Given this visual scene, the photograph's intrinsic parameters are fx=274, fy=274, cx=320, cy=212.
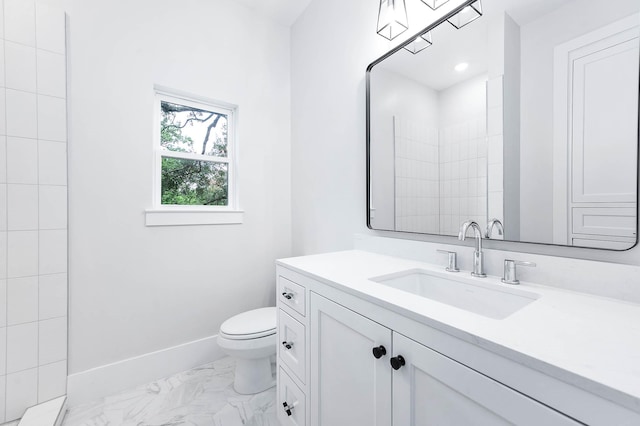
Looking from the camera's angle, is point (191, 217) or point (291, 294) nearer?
point (291, 294)

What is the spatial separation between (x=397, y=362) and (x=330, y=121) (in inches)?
62.8

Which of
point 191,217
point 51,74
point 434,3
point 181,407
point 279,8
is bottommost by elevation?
point 181,407

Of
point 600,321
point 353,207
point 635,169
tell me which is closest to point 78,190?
point 353,207

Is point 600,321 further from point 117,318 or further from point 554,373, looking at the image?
point 117,318

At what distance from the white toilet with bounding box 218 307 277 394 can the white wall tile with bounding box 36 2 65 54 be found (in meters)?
1.84

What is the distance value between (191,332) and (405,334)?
1.78 metres

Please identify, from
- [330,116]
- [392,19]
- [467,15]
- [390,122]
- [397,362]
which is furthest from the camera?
[330,116]

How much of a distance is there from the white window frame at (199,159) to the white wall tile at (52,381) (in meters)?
0.90

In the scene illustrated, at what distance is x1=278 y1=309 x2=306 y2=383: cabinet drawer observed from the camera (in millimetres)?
1154

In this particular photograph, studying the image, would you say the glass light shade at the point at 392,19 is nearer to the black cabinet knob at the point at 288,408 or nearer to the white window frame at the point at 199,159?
the white window frame at the point at 199,159

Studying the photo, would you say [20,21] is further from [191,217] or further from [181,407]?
[181,407]

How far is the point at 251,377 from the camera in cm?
168

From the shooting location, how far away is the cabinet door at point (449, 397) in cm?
50

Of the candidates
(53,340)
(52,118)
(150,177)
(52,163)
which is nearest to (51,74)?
(52,118)
